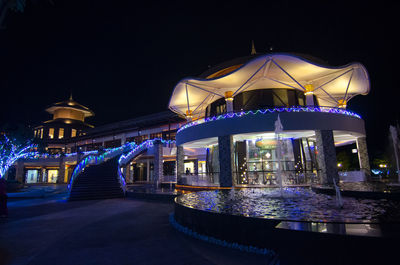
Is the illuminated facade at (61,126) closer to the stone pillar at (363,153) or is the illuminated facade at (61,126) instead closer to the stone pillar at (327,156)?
the stone pillar at (327,156)

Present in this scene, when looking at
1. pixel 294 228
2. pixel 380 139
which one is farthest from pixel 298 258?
pixel 380 139

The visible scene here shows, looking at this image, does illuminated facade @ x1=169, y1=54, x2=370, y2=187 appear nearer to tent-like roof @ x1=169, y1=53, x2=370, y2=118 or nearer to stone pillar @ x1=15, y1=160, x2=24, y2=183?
tent-like roof @ x1=169, y1=53, x2=370, y2=118

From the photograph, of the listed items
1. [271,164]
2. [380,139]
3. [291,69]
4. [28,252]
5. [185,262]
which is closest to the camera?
[185,262]

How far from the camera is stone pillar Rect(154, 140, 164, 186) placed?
1045 inches

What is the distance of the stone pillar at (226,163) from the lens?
1716cm

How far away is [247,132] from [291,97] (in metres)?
7.23

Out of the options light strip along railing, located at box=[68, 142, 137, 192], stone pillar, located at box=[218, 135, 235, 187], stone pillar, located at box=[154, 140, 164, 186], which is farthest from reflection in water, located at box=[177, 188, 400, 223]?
stone pillar, located at box=[154, 140, 164, 186]

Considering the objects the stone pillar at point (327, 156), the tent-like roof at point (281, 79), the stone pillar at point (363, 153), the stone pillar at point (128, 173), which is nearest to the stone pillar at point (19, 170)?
the stone pillar at point (128, 173)

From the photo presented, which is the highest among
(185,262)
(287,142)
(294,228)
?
(287,142)

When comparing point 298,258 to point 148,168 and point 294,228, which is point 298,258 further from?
point 148,168

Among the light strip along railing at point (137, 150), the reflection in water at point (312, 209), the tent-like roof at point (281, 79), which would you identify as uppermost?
the tent-like roof at point (281, 79)

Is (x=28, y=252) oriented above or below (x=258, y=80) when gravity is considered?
below

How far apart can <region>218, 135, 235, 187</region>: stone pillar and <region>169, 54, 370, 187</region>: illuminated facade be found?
0.08m

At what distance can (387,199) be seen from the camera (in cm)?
884
